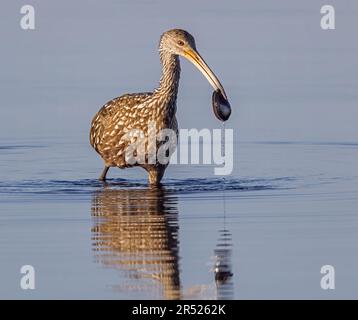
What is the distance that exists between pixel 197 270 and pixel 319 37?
17234 mm

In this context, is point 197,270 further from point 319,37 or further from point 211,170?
→ point 319,37

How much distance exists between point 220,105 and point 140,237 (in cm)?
392

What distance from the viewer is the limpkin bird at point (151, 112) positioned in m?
20.0

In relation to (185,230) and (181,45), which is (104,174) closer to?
(181,45)

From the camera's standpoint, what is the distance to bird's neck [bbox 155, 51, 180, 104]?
2030 cm

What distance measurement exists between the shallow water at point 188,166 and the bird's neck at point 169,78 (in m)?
1.06

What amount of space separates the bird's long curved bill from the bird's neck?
13.3 inches

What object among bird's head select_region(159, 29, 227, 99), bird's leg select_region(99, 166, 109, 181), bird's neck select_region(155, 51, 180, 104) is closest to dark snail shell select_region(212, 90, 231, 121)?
bird's head select_region(159, 29, 227, 99)

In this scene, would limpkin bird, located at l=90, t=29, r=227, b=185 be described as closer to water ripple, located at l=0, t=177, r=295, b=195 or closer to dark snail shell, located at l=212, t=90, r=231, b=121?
dark snail shell, located at l=212, t=90, r=231, b=121

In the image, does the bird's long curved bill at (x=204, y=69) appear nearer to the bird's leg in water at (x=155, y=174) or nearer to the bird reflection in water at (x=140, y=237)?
the bird's leg in water at (x=155, y=174)

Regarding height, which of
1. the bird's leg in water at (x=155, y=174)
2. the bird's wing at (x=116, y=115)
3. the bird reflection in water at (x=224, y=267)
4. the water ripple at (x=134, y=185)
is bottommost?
the bird reflection in water at (x=224, y=267)

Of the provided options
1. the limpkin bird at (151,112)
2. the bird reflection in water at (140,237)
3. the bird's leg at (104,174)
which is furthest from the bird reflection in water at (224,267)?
the bird's leg at (104,174)

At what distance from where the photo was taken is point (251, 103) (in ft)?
87.2
